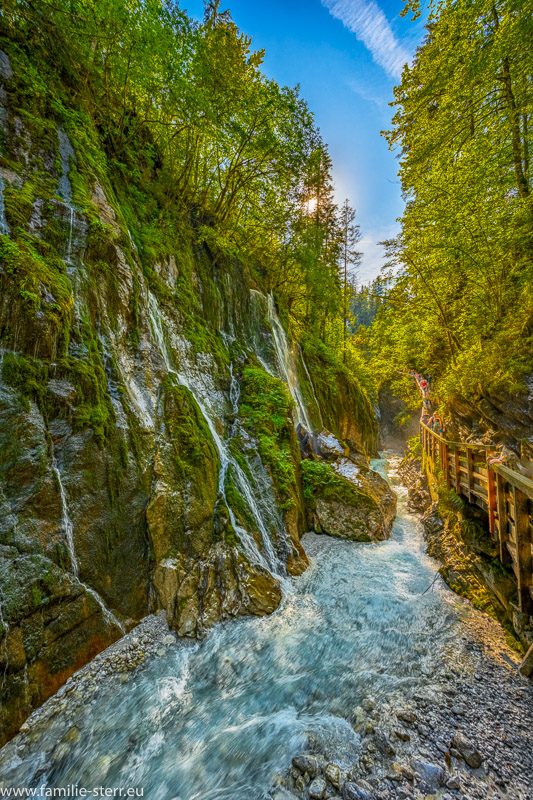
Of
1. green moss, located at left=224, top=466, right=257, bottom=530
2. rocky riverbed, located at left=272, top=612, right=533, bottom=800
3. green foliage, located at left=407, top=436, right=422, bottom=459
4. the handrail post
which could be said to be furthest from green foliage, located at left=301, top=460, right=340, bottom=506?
green foliage, located at left=407, top=436, right=422, bottom=459

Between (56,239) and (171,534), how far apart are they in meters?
4.63

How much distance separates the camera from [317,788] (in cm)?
243

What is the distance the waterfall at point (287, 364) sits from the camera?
10.3 metres

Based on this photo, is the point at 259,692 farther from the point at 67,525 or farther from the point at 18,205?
the point at 18,205

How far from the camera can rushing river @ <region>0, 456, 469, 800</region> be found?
2654 millimetres

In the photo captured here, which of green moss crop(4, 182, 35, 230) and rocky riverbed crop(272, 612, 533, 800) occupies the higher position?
green moss crop(4, 182, 35, 230)

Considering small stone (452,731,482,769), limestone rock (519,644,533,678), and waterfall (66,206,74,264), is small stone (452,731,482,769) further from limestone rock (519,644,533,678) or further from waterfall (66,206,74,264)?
waterfall (66,206,74,264)

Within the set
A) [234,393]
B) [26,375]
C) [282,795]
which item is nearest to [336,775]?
[282,795]

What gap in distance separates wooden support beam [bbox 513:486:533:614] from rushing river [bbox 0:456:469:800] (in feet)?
3.29

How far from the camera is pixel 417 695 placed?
127 inches

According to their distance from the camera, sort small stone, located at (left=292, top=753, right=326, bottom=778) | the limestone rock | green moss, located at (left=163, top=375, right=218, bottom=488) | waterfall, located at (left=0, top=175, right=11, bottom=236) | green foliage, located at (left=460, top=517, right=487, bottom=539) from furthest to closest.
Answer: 1. green foliage, located at (left=460, top=517, right=487, bottom=539)
2. green moss, located at (left=163, top=375, right=218, bottom=488)
3. waterfall, located at (left=0, top=175, right=11, bottom=236)
4. the limestone rock
5. small stone, located at (left=292, top=753, right=326, bottom=778)

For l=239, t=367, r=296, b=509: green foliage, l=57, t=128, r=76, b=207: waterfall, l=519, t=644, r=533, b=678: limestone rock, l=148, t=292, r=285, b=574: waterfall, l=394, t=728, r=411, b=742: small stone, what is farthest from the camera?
l=239, t=367, r=296, b=509: green foliage

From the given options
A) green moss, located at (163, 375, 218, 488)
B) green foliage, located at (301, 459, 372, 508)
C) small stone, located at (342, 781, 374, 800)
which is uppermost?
green moss, located at (163, 375, 218, 488)

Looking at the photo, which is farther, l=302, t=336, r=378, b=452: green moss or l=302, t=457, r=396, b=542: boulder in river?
l=302, t=336, r=378, b=452: green moss
